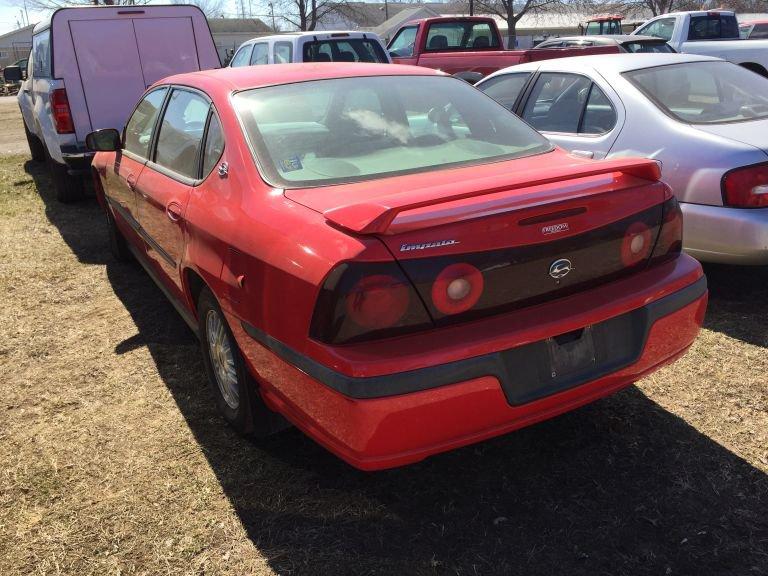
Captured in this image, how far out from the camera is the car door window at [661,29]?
43.4 ft

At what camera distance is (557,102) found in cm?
519

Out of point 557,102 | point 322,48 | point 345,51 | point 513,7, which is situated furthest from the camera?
point 513,7

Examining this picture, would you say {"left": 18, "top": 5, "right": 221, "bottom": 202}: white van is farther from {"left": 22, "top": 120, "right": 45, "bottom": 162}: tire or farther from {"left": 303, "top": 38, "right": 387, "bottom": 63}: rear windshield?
{"left": 22, "top": 120, "right": 45, "bottom": 162}: tire

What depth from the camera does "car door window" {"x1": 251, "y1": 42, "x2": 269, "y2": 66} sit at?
9821mm

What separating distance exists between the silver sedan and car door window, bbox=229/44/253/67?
19.0 feet

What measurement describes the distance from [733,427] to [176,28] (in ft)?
23.8

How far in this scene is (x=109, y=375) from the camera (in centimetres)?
384

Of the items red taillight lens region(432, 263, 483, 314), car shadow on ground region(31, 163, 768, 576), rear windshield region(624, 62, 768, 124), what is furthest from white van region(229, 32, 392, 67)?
red taillight lens region(432, 263, 483, 314)

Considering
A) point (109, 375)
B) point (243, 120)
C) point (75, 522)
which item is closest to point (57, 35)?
point (109, 375)

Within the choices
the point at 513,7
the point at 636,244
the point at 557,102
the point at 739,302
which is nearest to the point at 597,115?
the point at 557,102

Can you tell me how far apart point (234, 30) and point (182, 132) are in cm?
7245

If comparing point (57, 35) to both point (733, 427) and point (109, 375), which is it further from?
point (733, 427)

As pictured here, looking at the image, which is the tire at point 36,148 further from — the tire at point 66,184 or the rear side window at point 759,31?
the rear side window at point 759,31

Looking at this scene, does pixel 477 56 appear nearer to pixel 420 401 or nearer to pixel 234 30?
pixel 420 401
